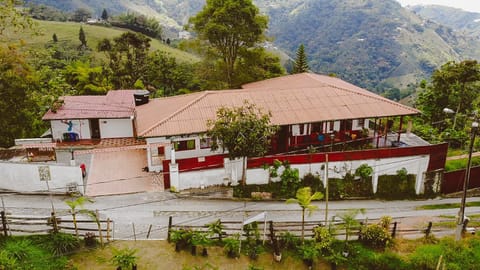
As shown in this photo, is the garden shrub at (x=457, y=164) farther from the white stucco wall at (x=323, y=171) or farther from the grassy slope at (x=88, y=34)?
the grassy slope at (x=88, y=34)

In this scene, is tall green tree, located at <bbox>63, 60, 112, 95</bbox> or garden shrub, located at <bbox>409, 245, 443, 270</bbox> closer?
garden shrub, located at <bbox>409, 245, 443, 270</bbox>

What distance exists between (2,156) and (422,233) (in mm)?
26273

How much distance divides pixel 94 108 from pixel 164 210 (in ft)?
38.2

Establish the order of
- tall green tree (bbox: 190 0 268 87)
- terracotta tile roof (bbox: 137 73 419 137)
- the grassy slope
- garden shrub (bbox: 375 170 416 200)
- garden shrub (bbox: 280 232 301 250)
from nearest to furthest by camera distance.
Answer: garden shrub (bbox: 280 232 301 250) < terracotta tile roof (bbox: 137 73 419 137) < garden shrub (bbox: 375 170 416 200) < tall green tree (bbox: 190 0 268 87) < the grassy slope

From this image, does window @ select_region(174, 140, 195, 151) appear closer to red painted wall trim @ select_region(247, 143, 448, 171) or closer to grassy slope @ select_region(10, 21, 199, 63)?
red painted wall trim @ select_region(247, 143, 448, 171)

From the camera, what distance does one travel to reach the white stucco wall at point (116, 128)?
1093 inches

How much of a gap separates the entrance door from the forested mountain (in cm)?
10839

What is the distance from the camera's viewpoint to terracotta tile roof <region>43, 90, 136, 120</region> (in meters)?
26.5

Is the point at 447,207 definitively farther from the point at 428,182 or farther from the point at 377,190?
the point at 377,190

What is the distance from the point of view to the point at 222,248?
56.9ft

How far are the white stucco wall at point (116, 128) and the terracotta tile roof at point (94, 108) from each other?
0.73 meters

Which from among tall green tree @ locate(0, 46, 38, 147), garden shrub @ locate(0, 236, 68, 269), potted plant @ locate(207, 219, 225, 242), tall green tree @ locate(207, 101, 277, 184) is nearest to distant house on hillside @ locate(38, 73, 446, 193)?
tall green tree @ locate(0, 46, 38, 147)

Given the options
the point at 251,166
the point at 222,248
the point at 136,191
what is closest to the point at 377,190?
the point at 251,166

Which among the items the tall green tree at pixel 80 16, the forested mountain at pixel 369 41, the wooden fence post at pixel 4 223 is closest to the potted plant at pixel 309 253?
the wooden fence post at pixel 4 223
